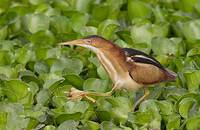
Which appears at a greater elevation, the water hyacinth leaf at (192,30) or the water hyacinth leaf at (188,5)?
the water hyacinth leaf at (188,5)

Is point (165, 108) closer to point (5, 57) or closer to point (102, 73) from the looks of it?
point (102, 73)

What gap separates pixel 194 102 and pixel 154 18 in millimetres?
1260

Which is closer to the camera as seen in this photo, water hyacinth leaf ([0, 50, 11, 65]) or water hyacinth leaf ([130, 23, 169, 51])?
water hyacinth leaf ([0, 50, 11, 65])

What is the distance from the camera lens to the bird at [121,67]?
3510 millimetres

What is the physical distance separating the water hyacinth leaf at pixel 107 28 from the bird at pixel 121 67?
666 millimetres

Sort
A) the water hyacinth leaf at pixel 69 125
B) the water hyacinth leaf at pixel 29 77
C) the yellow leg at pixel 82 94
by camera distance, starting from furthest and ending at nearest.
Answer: the water hyacinth leaf at pixel 29 77 → the yellow leg at pixel 82 94 → the water hyacinth leaf at pixel 69 125

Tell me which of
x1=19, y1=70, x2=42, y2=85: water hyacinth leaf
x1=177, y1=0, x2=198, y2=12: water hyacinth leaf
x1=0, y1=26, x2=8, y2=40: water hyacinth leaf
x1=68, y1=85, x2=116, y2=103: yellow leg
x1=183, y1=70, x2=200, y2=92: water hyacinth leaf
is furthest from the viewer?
x1=177, y1=0, x2=198, y2=12: water hyacinth leaf

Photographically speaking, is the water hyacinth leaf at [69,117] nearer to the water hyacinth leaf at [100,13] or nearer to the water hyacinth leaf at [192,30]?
the water hyacinth leaf at [192,30]

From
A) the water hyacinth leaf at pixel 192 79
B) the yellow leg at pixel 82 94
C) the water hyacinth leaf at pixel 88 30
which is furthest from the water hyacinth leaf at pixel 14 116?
the water hyacinth leaf at pixel 88 30

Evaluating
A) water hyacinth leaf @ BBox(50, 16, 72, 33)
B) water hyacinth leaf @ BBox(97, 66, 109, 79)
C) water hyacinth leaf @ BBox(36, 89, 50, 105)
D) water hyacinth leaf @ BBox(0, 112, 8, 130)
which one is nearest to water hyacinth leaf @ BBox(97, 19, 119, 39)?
water hyacinth leaf @ BBox(50, 16, 72, 33)

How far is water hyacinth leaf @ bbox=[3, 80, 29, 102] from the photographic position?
354 cm

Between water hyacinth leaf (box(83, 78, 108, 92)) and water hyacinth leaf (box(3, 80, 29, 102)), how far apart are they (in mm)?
311

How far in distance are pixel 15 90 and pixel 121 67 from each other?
21.2 inches

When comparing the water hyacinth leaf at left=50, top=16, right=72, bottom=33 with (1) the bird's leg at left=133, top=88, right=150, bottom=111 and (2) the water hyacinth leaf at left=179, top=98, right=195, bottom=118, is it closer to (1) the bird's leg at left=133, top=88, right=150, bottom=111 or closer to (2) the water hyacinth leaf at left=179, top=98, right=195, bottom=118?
(1) the bird's leg at left=133, top=88, right=150, bottom=111
